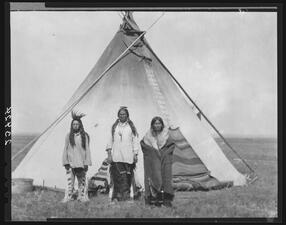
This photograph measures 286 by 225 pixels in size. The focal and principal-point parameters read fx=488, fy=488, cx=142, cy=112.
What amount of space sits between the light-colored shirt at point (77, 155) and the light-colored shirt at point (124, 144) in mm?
303

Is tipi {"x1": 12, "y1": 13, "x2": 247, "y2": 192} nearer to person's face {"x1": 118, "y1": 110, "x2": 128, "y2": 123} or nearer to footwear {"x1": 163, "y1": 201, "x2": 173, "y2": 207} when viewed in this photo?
person's face {"x1": 118, "y1": 110, "x2": 128, "y2": 123}

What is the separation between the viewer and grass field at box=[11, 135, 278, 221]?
6375mm

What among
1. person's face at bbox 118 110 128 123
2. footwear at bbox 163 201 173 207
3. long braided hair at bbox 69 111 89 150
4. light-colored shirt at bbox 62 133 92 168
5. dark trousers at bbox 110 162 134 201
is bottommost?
footwear at bbox 163 201 173 207

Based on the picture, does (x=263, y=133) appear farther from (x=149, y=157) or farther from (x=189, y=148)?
(x=149, y=157)

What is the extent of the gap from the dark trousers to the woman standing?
262 millimetres

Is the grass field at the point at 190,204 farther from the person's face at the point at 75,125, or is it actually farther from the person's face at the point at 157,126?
the person's face at the point at 157,126

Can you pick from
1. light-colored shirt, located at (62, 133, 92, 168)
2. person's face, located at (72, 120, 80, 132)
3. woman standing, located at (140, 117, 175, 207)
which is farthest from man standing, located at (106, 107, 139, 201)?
person's face, located at (72, 120, 80, 132)

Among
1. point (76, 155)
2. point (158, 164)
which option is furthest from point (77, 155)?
point (158, 164)

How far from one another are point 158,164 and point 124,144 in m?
0.52

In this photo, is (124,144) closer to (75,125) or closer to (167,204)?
(75,125)

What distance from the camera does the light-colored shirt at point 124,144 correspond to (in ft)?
21.0

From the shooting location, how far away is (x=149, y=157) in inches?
253

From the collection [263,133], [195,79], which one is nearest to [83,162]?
[195,79]

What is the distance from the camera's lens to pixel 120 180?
251 inches
